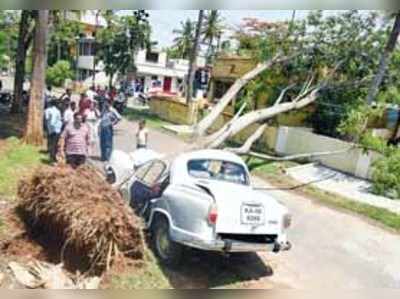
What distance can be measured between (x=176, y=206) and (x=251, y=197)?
424 mm

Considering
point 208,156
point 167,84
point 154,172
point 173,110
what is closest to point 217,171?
point 208,156

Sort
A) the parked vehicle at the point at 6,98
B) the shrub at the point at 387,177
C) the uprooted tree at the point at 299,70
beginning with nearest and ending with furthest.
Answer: the parked vehicle at the point at 6,98 → the uprooted tree at the point at 299,70 → the shrub at the point at 387,177

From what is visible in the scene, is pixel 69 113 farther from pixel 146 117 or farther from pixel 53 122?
pixel 146 117

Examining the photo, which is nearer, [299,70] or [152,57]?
[152,57]

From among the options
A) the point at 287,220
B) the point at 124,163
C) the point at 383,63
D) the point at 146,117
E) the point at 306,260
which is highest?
the point at 383,63

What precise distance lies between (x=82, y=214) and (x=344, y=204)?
1580 millimetres

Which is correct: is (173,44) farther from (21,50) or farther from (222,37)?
(21,50)

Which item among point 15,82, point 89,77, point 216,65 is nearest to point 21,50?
point 15,82

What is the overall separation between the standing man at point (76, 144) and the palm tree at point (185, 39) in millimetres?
679

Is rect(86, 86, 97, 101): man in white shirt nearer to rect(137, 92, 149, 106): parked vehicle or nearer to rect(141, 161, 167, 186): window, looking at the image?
rect(137, 92, 149, 106): parked vehicle

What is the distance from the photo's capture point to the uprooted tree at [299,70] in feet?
9.86

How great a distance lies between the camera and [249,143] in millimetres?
3023

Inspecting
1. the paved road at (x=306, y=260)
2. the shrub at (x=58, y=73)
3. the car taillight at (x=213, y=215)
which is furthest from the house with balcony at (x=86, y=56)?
the car taillight at (x=213, y=215)

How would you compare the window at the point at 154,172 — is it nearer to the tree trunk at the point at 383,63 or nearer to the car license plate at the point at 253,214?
the car license plate at the point at 253,214
